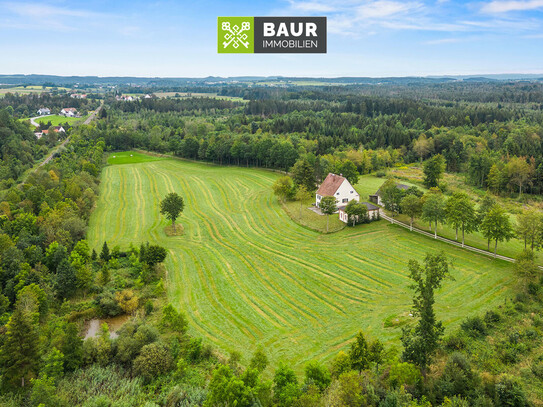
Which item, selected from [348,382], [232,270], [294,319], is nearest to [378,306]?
[294,319]

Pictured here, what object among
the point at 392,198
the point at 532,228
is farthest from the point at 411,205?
the point at 532,228

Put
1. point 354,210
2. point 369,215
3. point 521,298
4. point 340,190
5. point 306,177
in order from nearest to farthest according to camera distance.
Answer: point 521,298, point 354,210, point 369,215, point 340,190, point 306,177

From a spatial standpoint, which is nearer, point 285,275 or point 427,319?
point 427,319

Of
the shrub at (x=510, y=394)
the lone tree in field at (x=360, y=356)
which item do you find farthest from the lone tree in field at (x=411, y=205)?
the lone tree in field at (x=360, y=356)

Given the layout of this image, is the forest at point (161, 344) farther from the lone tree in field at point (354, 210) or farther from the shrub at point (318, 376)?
the lone tree in field at point (354, 210)

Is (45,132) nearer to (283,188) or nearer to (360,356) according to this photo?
(283,188)

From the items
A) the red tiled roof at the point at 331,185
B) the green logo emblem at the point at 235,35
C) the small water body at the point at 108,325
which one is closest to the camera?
the small water body at the point at 108,325
